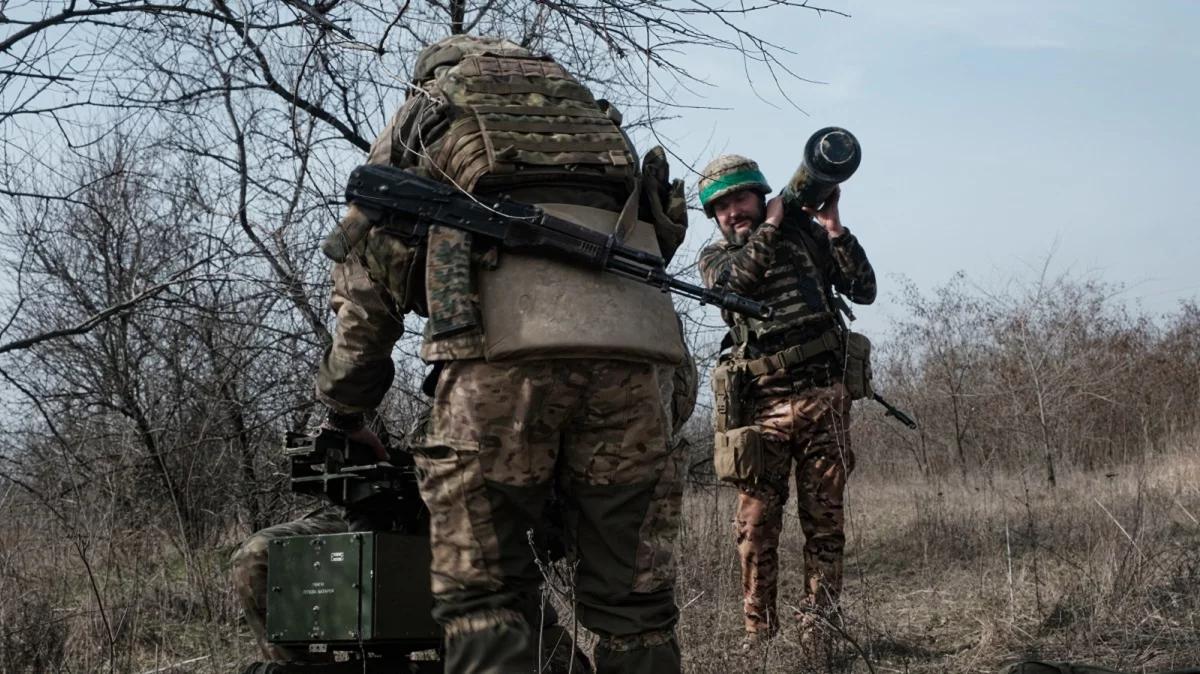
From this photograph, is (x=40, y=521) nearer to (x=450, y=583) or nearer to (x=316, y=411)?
(x=316, y=411)

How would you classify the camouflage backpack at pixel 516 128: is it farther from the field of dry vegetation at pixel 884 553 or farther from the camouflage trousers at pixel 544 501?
the field of dry vegetation at pixel 884 553

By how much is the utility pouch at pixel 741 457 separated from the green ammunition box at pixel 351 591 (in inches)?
89.0

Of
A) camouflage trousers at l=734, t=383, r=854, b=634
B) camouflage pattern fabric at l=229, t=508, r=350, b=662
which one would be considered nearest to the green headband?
camouflage trousers at l=734, t=383, r=854, b=634

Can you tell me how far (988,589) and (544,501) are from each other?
3.20 m

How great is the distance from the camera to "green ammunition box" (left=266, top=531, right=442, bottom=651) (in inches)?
120

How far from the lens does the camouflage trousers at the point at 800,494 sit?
519 cm

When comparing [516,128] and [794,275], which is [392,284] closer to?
[516,128]

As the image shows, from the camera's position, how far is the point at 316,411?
669 cm

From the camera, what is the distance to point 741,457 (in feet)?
17.2

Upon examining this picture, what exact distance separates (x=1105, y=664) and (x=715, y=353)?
404cm

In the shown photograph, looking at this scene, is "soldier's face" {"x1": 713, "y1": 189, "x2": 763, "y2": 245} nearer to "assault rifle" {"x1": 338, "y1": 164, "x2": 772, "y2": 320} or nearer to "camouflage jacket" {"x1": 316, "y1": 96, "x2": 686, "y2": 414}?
"camouflage jacket" {"x1": 316, "y1": 96, "x2": 686, "y2": 414}

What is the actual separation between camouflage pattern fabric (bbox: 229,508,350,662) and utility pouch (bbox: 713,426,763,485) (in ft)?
7.29

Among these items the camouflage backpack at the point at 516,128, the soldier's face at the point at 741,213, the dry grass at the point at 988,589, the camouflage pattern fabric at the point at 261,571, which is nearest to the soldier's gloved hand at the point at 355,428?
the camouflage pattern fabric at the point at 261,571

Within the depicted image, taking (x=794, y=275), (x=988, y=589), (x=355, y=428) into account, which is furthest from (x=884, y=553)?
(x=355, y=428)
